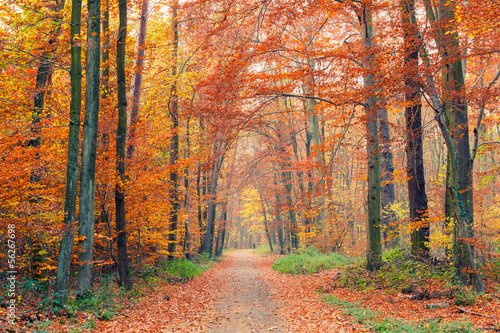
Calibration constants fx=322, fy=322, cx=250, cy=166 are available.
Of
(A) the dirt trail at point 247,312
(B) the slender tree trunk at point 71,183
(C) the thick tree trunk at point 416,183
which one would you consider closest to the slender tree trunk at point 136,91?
(B) the slender tree trunk at point 71,183

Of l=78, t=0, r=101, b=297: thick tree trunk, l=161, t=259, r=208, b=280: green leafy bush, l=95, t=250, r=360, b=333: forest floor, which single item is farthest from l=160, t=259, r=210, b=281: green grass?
l=78, t=0, r=101, b=297: thick tree trunk

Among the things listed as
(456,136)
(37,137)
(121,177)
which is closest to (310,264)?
(456,136)

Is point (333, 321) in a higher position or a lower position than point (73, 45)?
lower

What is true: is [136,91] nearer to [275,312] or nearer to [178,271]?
[178,271]

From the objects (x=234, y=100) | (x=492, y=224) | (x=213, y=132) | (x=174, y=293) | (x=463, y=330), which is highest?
(x=234, y=100)

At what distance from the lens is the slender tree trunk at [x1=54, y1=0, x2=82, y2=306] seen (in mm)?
6695

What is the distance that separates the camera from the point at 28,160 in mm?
7285

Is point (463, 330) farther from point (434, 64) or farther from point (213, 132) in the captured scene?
point (213, 132)

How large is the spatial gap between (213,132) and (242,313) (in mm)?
5483

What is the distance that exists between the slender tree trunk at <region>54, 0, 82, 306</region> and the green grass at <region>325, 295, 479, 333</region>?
5875 mm

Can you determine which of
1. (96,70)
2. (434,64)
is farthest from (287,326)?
(96,70)

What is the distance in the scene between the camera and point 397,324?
5332mm

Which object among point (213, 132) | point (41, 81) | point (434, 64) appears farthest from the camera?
point (213, 132)

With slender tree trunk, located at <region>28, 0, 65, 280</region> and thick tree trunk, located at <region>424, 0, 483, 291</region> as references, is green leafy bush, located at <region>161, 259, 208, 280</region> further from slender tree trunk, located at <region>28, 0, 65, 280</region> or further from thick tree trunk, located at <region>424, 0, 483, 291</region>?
thick tree trunk, located at <region>424, 0, 483, 291</region>
